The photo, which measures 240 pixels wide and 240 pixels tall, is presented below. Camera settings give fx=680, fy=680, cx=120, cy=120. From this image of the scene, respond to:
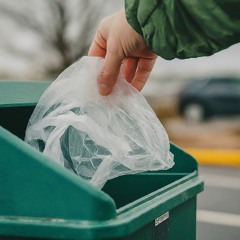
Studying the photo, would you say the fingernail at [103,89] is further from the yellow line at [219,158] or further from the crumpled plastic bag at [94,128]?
the yellow line at [219,158]

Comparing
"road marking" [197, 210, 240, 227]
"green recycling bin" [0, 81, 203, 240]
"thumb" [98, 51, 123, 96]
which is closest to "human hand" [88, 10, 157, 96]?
"thumb" [98, 51, 123, 96]

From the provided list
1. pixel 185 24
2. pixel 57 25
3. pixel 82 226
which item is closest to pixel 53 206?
pixel 82 226

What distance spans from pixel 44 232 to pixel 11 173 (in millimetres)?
171

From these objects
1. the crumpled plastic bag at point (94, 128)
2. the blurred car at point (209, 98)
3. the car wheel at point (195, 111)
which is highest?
the crumpled plastic bag at point (94, 128)

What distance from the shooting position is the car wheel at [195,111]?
17.0m

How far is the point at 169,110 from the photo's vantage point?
1652cm

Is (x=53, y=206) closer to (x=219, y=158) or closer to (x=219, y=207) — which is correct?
(x=219, y=207)

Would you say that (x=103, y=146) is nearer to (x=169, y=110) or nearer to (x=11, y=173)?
(x=11, y=173)

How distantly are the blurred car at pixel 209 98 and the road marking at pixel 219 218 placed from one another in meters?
10.5

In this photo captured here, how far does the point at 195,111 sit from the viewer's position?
670 inches

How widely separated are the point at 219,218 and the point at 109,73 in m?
4.06

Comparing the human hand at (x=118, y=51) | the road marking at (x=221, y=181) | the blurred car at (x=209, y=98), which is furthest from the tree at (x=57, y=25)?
the human hand at (x=118, y=51)

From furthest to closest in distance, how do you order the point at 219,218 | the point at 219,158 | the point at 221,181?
1. the point at 219,158
2. the point at 221,181
3. the point at 219,218

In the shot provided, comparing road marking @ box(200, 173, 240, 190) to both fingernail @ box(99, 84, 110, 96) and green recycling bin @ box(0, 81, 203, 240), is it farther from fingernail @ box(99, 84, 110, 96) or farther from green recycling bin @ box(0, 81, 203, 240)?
green recycling bin @ box(0, 81, 203, 240)
